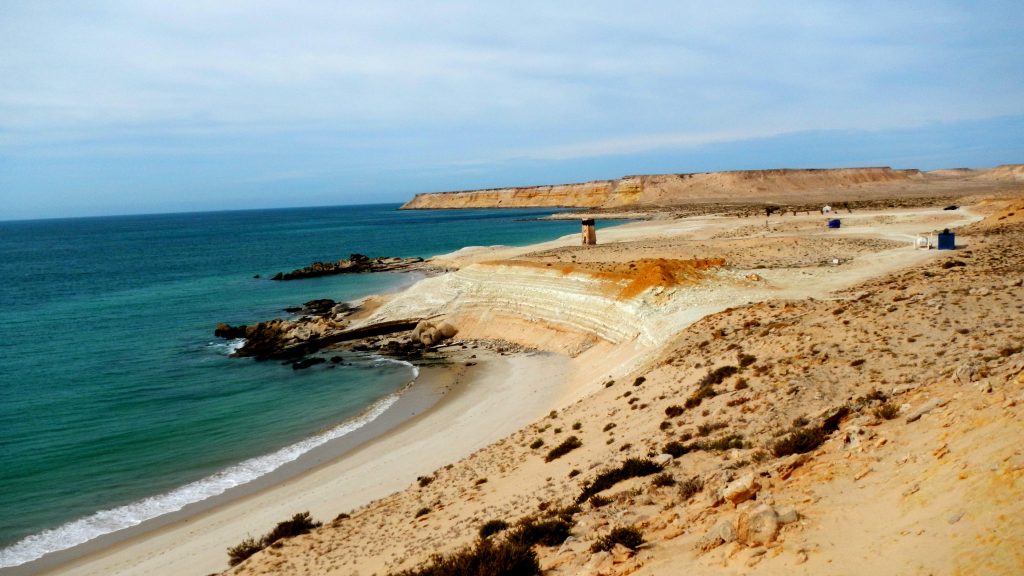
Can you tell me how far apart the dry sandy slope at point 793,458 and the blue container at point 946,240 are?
5474 mm

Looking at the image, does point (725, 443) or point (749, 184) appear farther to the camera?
point (749, 184)

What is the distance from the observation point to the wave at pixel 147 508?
47.7ft

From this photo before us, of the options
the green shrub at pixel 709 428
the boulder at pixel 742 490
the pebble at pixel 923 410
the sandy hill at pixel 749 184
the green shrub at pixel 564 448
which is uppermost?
the sandy hill at pixel 749 184

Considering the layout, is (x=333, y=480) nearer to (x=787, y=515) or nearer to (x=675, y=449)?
(x=675, y=449)

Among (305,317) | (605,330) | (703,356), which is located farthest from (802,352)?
(305,317)

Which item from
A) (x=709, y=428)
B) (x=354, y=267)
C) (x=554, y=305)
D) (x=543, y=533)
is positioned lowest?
(x=543, y=533)

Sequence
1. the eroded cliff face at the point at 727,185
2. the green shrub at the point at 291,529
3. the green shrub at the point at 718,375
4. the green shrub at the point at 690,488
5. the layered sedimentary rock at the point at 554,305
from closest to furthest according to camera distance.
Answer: the green shrub at the point at 690,488, the green shrub at the point at 291,529, the green shrub at the point at 718,375, the layered sedimentary rock at the point at 554,305, the eroded cliff face at the point at 727,185

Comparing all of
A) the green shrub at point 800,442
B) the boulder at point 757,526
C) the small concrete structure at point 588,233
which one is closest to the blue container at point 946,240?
the small concrete structure at point 588,233

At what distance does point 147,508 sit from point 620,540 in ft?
44.9

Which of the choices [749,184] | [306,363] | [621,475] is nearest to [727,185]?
[749,184]

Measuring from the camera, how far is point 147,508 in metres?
16.2

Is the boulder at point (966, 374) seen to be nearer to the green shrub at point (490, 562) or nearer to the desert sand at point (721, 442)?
the desert sand at point (721, 442)

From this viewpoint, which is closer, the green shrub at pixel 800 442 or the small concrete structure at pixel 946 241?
the green shrub at pixel 800 442

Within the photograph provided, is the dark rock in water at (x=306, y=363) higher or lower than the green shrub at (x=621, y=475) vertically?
lower
